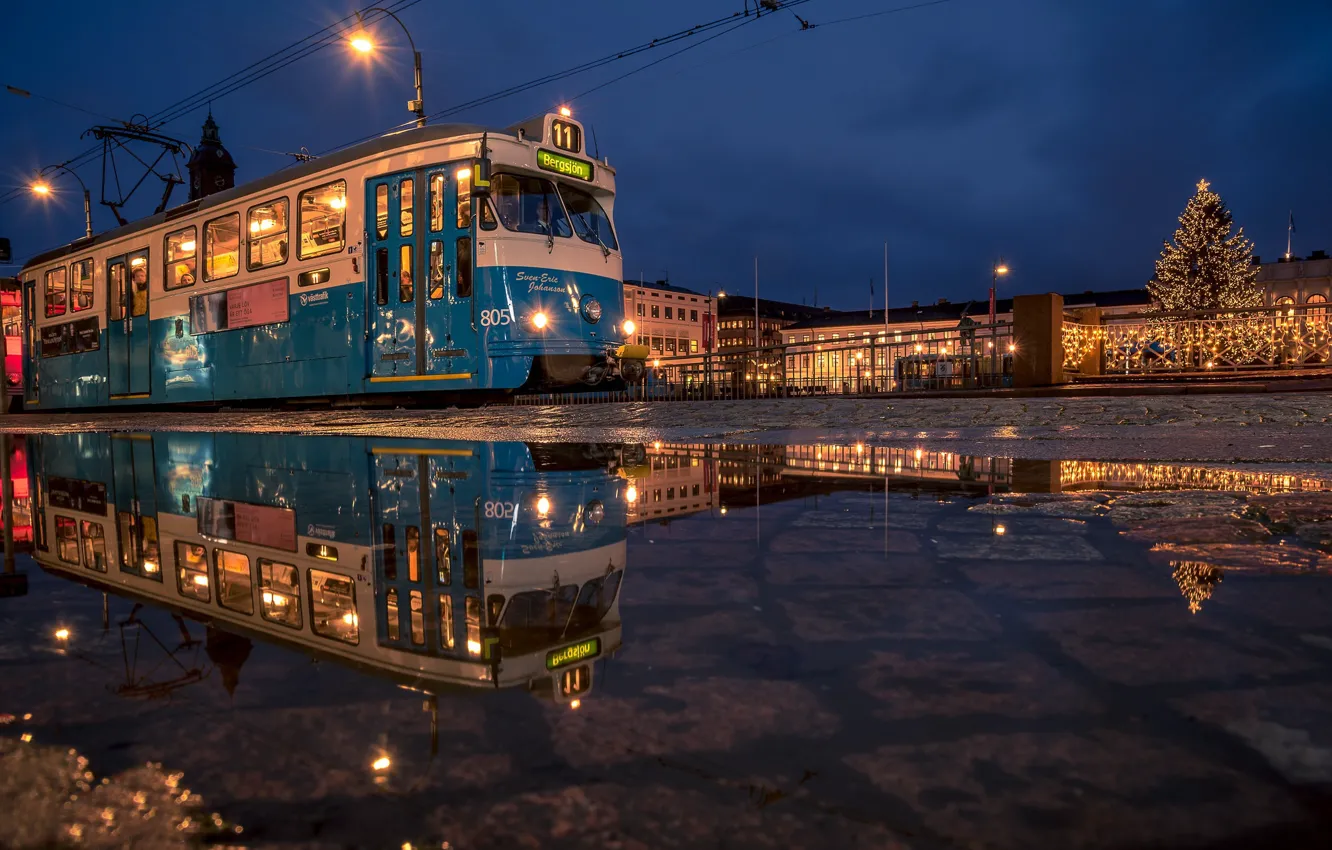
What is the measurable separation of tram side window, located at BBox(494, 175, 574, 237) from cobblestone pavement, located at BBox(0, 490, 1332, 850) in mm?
10092

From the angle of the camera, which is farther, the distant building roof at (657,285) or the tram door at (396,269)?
the distant building roof at (657,285)

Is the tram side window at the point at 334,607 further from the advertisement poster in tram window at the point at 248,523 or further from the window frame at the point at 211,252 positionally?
the window frame at the point at 211,252

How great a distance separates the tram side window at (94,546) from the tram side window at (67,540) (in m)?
0.03

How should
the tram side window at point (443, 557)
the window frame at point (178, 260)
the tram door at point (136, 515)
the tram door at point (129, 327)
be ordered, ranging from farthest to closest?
the tram door at point (129, 327) < the window frame at point (178, 260) < the tram door at point (136, 515) < the tram side window at point (443, 557)

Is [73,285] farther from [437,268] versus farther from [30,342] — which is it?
[437,268]

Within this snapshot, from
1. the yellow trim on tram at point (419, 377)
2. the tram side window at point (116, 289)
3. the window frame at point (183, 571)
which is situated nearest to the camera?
the window frame at point (183, 571)

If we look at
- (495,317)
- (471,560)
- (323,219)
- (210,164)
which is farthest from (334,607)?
(210,164)

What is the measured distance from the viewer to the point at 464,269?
11.5 m

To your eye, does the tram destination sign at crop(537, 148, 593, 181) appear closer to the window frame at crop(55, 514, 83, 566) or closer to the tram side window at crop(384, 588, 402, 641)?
the window frame at crop(55, 514, 83, 566)

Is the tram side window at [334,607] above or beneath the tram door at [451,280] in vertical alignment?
beneath

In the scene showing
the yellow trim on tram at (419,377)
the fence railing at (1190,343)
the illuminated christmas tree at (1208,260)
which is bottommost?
the yellow trim on tram at (419,377)

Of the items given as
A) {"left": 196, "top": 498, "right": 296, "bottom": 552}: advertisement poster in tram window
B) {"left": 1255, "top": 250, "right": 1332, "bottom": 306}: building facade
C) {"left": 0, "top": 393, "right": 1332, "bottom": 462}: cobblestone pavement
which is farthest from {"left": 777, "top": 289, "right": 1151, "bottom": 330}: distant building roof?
{"left": 196, "top": 498, "right": 296, "bottom": 552}: advertisement poster in tram window

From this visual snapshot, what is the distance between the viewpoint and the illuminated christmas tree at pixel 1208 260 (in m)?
42.2

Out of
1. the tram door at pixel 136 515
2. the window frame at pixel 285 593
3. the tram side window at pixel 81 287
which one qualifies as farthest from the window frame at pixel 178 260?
the window frame at pixel 285 593
